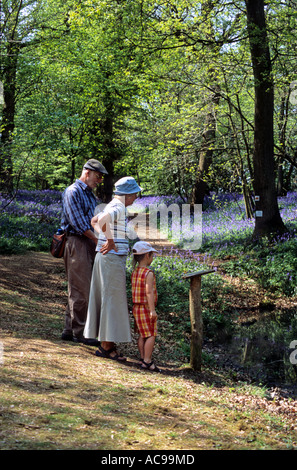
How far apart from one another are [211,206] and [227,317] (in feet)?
48.7

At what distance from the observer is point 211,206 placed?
2428 centimetres

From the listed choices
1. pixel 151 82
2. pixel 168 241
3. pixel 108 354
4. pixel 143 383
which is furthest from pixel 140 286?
pixel 168 241

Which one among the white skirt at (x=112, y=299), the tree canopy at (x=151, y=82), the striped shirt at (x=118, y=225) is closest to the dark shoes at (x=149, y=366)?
the white skirt at (x=112, y=299)

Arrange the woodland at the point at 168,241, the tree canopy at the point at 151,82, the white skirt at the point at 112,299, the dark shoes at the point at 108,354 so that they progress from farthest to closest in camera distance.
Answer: the tree canopy at the point at 151,82
the dark shoes at the point at 108,354
the white skirt at the point at 112,299
the woodland at the point at 168,241

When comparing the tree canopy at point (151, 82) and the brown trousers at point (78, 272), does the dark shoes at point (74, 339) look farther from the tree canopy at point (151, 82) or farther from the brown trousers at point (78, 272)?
the tree canopy at point (151, 82)

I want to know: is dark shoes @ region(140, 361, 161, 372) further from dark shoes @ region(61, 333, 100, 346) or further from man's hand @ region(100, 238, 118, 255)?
man's hand @ region(100, 238, 118, 255)

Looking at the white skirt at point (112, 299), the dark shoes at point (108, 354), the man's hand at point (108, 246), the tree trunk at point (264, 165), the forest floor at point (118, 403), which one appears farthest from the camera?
the tree trunk at point (264, 165)

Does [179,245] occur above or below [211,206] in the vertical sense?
below

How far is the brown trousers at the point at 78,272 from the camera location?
6035mm

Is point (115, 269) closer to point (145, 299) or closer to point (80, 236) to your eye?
point (145, 299)

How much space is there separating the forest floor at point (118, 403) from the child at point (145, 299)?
0.80 ft

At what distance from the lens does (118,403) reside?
4254mm

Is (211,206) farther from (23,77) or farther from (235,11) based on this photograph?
(23,77)
